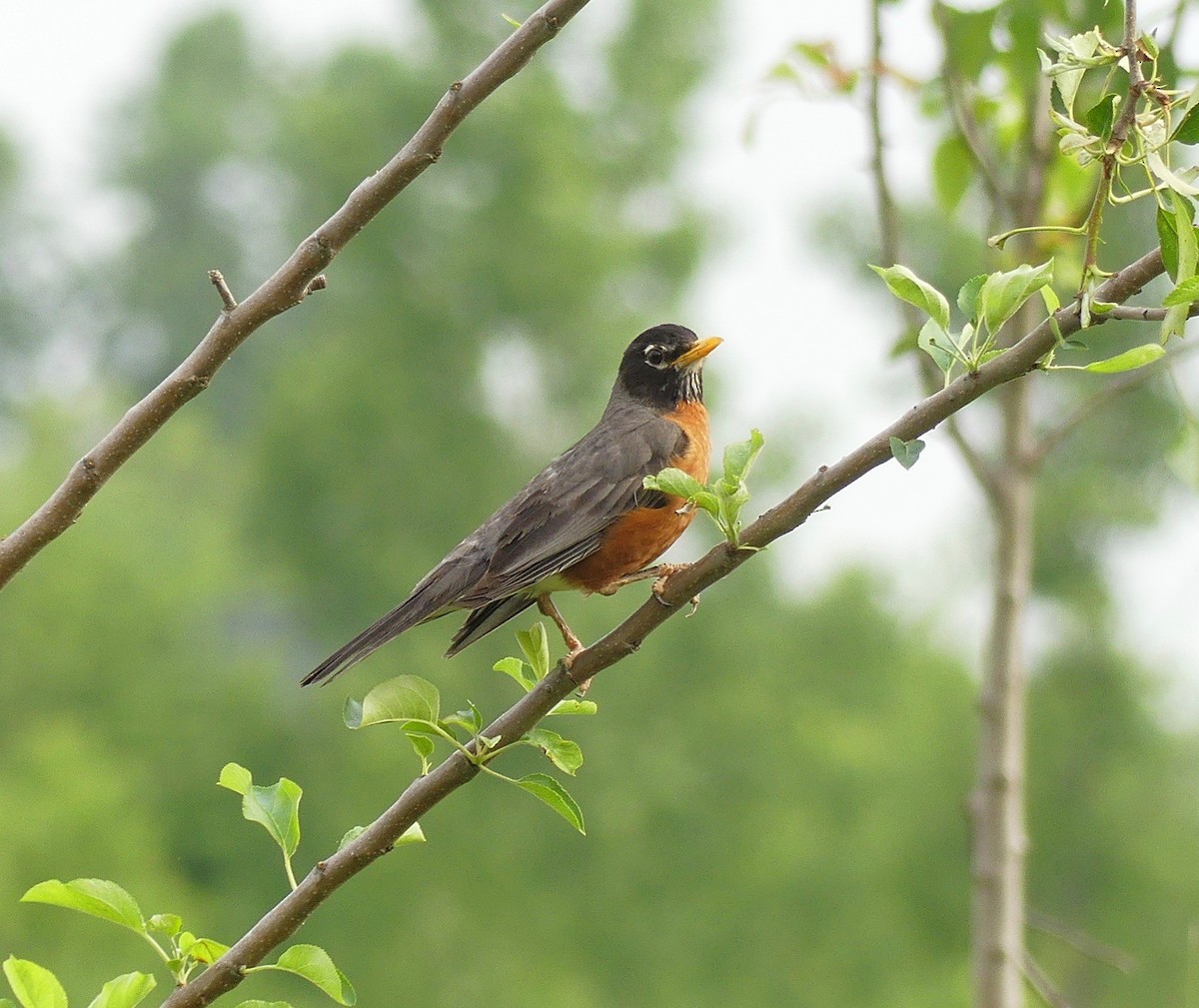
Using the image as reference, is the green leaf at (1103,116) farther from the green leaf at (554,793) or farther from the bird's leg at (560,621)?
the bird's leg at (560,621)

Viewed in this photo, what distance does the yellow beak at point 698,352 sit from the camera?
15.1ft

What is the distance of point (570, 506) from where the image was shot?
12.9 feet

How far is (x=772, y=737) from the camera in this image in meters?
27.1

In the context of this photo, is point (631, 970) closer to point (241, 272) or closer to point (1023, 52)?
point (1023, 52)

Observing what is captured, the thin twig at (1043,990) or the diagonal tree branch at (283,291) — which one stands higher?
the diagonal tree branch at (283,291)

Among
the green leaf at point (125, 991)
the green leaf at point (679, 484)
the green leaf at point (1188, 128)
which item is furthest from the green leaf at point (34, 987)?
the green leaf at point (1188, 128)

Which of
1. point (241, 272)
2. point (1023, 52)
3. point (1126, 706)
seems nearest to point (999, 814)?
point (1023, 52)

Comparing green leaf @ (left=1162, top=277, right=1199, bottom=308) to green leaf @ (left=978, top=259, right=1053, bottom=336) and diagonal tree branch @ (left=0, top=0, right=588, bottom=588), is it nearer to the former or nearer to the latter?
green leaf @ (left=978, top=259, right=1053, bottom=336)

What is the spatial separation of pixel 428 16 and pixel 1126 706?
17.4m

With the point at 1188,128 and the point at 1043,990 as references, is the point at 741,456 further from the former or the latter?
the point at 1043,990

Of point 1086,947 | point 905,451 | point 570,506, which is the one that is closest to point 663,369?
point 570,506

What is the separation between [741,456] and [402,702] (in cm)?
61

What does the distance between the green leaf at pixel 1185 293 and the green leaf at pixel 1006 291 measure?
0.19m

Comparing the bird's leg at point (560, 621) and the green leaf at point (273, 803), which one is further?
the bird's leg at point (560, 621)
